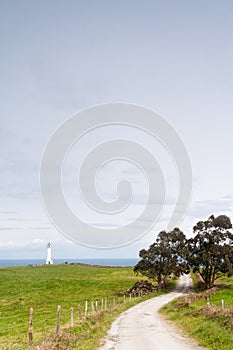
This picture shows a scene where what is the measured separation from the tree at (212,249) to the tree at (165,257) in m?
2.63

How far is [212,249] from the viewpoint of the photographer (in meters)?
66.3

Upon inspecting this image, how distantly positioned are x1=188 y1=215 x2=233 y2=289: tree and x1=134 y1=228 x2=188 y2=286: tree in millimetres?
2634

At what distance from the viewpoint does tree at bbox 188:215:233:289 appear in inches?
2579

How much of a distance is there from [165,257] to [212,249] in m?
9.62

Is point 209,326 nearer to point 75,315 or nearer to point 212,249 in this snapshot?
point 75,315

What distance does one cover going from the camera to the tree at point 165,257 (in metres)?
70.4

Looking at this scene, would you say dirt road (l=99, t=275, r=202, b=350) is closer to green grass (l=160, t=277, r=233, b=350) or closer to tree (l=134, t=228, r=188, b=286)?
green grass (l=160, t=277, r=233, b=350)

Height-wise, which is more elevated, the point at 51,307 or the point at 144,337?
the point at 144,337

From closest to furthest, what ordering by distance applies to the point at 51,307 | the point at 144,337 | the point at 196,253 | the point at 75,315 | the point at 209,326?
the point at 144,337, the point at 209,326, the point at 75,315, the point at 51,307, the point at 196,253

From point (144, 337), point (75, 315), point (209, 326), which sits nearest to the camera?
point (144, 337)

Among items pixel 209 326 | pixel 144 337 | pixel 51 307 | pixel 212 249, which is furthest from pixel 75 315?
pixel 212 249

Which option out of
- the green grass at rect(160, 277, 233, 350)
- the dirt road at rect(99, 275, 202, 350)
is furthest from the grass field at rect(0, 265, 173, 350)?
the green grass at rect(160, 277, 233, 350)

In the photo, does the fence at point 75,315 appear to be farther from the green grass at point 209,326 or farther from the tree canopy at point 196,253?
the tree canopy at point 196,253

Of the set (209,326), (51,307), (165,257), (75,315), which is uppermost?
(165,257)
